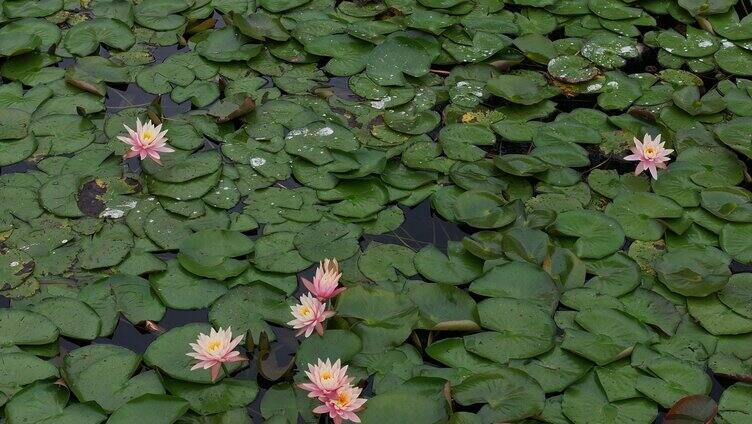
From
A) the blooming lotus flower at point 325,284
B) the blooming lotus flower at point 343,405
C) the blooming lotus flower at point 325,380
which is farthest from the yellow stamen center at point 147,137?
the blooming lotus flower at point 343,405

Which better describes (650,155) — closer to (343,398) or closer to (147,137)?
(343,398)

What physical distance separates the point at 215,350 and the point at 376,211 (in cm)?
106

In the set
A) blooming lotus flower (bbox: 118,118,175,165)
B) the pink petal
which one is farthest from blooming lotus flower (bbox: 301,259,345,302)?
blooming lotus flower (bbox: 118,118,175,165)

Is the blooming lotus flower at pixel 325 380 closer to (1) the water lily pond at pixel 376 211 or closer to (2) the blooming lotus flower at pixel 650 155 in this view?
(1) the water lily pond at pixel 376 211

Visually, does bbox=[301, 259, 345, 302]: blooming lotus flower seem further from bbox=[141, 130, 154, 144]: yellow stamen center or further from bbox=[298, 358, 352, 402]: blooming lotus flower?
bbox=[141, 130, 154, 144]: yellow stamen center

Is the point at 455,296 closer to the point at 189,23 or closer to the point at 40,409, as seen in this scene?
the point at 40,409

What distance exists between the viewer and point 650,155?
3.61m

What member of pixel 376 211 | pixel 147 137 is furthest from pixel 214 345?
pixel 147 137

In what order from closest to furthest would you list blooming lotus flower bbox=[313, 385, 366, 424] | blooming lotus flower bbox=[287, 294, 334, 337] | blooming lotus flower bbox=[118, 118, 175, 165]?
blooming lotus flower bbox=[313, 385, 366, 424] < blooming lotus flower bbox=[287, 294, 334, 337] < blooming lotus flower bbox=[118, 118, 175, 165]

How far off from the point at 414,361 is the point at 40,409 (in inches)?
50.1

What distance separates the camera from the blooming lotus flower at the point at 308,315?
2.91 m

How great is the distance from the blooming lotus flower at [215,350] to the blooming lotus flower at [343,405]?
0.36 metres

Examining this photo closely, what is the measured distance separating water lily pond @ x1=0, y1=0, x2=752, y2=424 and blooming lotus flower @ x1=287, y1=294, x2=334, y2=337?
0.01 metres

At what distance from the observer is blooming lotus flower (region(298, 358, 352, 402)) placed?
2.67 m
